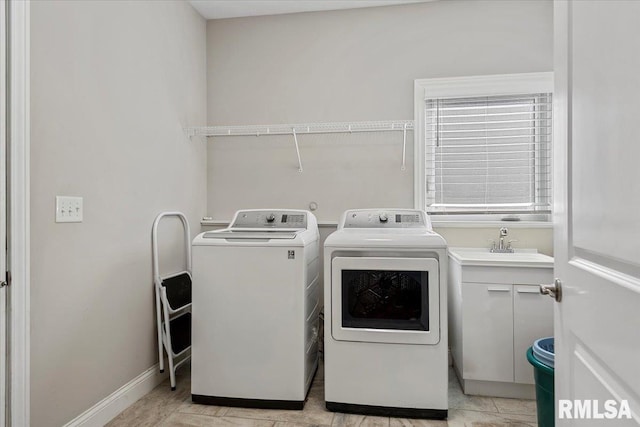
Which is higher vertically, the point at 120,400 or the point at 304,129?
the point at 304,129

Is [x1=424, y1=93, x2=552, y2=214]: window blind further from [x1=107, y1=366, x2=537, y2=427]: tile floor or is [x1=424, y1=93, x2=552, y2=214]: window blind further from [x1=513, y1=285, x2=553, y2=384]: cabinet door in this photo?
[x1=107, y1=366, x2=537, y2=427]: tile floor

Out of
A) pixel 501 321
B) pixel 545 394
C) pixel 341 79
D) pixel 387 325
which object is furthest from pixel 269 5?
pixel 545 394

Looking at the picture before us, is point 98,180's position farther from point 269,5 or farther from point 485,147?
point 485,147

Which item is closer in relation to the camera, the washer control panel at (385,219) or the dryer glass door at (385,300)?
the dryer glass door at (385,300)

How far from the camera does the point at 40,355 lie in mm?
1662

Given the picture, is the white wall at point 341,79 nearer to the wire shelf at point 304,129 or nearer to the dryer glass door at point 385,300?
the wire shelf at point 304,129

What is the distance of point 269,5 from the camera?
9.82 ft

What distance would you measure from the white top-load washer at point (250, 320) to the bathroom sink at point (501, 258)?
103 cm

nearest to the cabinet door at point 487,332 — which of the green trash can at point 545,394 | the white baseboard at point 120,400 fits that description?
the green trash can at point 545,394

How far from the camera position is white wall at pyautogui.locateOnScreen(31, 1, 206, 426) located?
168 cm

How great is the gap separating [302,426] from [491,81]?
104 inches

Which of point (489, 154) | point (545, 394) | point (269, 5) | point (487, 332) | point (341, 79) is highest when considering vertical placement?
point (269, 5)

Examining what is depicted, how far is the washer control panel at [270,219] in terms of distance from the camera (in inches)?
103

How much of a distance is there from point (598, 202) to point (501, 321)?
1.69 metres
